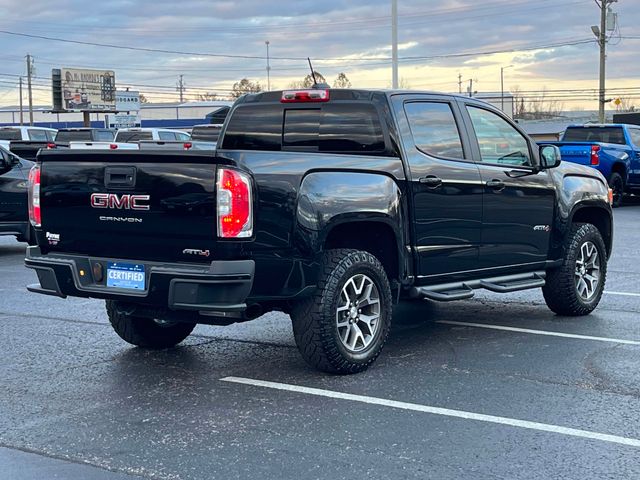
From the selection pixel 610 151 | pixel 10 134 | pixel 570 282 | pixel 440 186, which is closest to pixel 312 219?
pixel 440 186

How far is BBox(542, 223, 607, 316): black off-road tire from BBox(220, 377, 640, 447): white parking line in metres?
3.28

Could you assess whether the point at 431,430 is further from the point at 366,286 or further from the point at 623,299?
the point at 623,299

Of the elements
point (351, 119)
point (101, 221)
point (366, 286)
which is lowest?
point (366, 286)

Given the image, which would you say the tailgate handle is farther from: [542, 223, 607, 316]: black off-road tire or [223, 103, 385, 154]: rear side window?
[542, 223, 607, 316]: black off-road tire

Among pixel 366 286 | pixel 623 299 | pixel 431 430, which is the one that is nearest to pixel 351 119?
pixel 366 286

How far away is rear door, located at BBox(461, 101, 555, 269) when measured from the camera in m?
7.82

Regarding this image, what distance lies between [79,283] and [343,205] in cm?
185

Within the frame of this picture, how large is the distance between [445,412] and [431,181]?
2082 millimetres

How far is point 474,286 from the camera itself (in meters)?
7.69

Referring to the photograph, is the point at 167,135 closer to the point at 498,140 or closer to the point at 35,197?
the point at 498,140

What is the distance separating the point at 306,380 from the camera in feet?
21.3

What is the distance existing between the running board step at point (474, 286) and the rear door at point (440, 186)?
11 cm

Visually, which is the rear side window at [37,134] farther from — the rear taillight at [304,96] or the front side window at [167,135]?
the rear taillight at [304,96]

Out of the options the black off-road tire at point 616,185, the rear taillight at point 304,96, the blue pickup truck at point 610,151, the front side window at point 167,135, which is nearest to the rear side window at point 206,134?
the front side window at point 167,135
